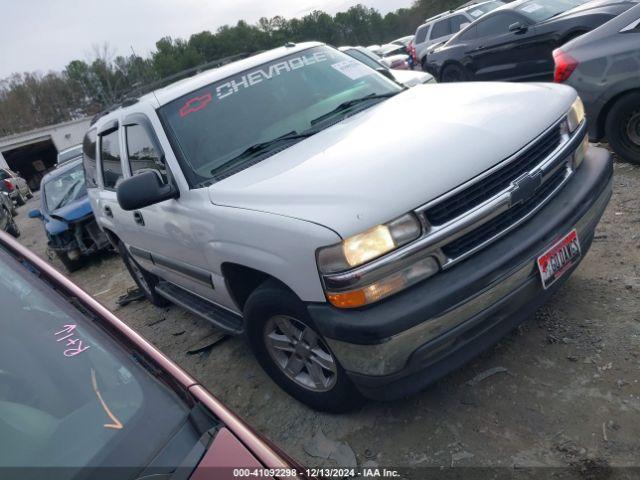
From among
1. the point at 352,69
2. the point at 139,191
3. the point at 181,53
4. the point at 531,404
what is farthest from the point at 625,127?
the point at 181,53

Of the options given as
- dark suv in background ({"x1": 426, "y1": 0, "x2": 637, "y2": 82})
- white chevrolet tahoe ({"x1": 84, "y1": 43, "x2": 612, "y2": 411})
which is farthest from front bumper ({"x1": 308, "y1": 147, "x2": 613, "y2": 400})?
dark suv in background ({"x1": 426, "y1": 0, "x2": 637, "y2": 82})

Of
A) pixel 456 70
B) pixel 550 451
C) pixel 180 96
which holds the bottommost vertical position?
pixel 550 451

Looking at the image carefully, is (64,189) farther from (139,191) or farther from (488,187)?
(488,187)

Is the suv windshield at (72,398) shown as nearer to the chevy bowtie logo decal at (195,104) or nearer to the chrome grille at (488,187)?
the chrome grille at (488,187)

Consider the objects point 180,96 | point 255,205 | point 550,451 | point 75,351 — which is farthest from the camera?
point 180,96

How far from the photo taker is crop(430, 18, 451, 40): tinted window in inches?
622

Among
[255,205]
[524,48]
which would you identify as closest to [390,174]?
[255,205]

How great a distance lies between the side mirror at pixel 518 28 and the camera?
8.51m

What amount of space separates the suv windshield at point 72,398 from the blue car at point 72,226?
6.98m

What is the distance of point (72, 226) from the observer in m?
8.22

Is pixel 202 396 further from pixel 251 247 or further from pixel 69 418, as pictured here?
pixel 251 247

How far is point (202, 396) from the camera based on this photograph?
143cm

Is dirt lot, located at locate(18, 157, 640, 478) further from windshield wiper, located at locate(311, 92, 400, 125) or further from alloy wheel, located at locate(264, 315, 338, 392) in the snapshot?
windshield wiper, located at locate(311, 92, 400, 125)

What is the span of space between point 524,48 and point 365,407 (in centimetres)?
781
